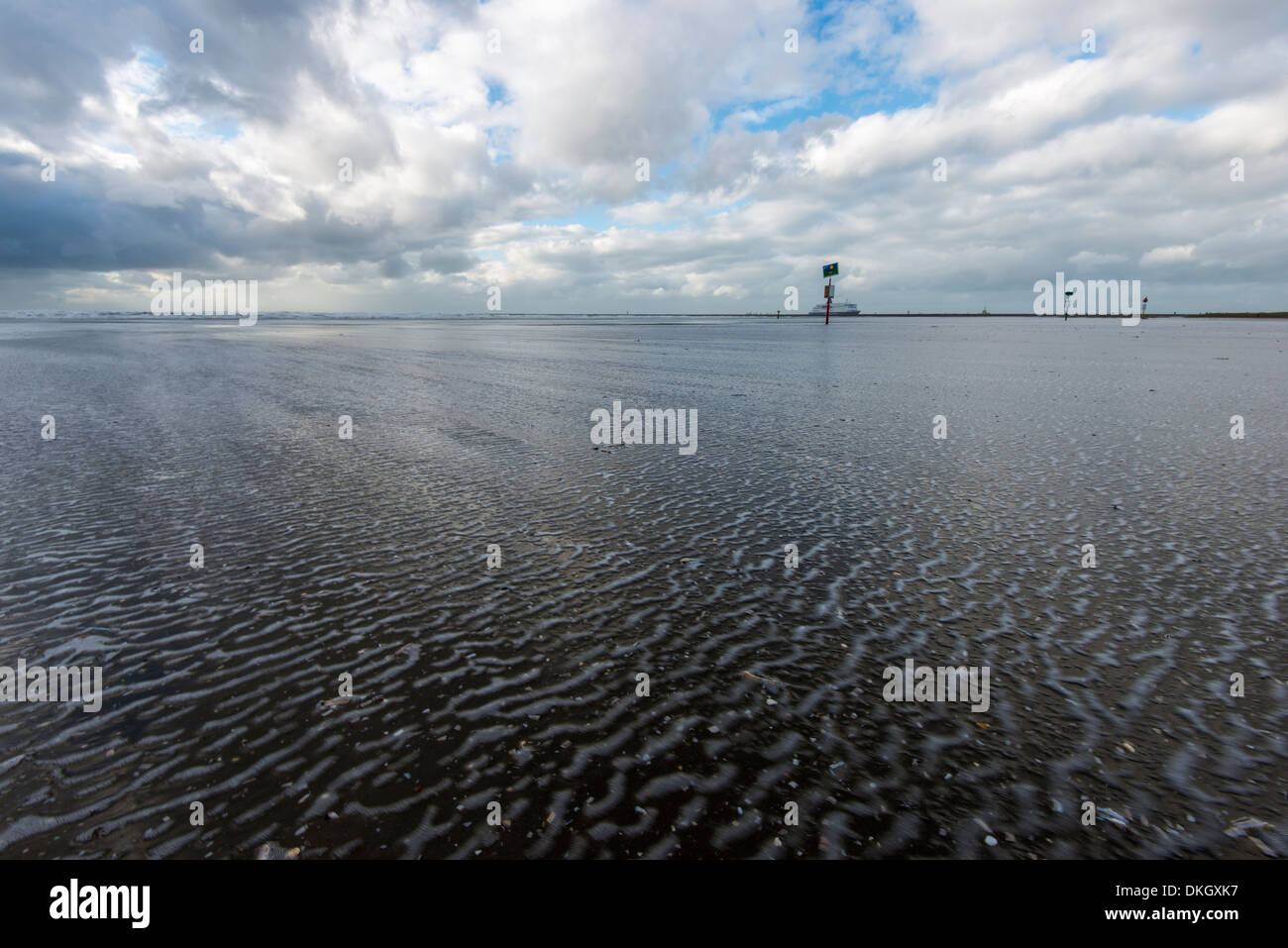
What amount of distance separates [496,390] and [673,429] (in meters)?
15.9

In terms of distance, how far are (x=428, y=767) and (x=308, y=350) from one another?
70269 millimetres

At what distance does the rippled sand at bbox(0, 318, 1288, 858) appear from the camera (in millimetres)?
6105

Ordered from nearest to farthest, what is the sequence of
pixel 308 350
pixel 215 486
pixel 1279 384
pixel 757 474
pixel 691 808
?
pixel 691 808 < pixel 215 486 < pixel 757 474 < pixel 1279 384 < pixel 308 350

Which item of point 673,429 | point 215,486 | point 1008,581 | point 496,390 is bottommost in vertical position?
point 1008,581

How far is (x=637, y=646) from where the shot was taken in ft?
30.6

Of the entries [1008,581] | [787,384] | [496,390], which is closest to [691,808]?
[1008,581]

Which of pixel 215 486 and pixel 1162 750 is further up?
pixel 215 486

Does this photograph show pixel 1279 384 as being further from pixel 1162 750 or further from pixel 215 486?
pixel 215 486

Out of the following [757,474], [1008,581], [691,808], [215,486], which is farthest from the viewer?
[757,474]

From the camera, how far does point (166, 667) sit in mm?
8438

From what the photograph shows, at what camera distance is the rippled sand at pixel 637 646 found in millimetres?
6105

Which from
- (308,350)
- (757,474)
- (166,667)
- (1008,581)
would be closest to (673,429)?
(757,474)

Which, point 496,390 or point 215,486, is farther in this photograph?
point 496,390
